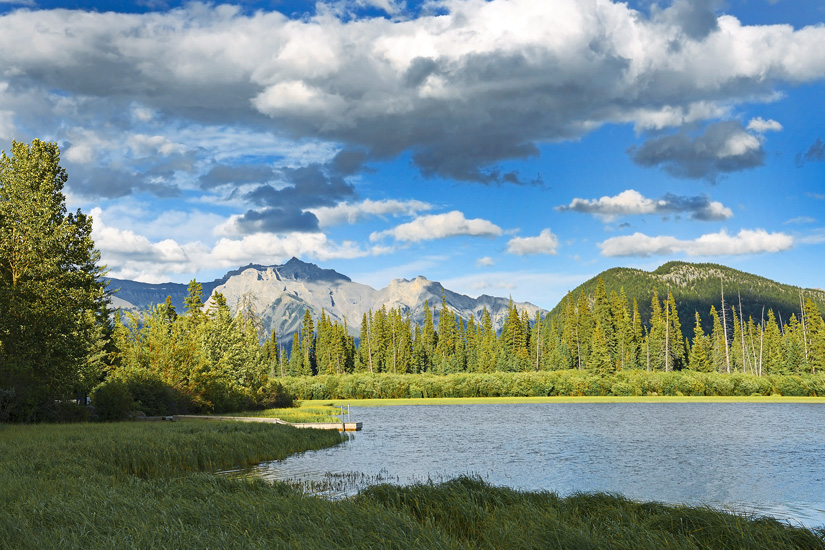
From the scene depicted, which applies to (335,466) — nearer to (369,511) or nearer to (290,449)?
(290,449)

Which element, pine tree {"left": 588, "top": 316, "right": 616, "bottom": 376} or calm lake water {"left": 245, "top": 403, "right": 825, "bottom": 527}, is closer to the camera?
calm lake water {"left": 245, "top": 403, "right": 825, "bottom": 527}

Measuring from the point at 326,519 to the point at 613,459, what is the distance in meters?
20.2

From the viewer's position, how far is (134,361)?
1941 inches

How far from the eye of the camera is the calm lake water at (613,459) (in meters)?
20.4

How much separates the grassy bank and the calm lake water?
4.20 m

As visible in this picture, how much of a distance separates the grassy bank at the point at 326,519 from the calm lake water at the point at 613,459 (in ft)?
13.8

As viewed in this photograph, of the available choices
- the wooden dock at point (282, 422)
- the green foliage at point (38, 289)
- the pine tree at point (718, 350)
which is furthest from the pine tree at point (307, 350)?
the green foliage at point (38, 289)

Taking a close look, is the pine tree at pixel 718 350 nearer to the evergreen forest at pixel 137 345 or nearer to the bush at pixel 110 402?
the evergreen forest at pixel 137 345

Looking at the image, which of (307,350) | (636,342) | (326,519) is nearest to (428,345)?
(307,350)

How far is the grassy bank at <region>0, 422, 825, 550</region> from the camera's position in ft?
31.5

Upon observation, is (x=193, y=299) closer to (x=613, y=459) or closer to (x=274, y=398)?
(x=274, y=398)

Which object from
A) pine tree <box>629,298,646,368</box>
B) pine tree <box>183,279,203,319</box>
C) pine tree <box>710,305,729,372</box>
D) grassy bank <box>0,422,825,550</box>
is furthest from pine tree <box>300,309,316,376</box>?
grassy bank <box>0,422,825,550</box>

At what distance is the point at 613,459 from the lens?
91.7ft

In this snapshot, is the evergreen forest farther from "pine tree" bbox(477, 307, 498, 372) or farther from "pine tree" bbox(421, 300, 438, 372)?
"pine tree" bbox(421, 300, 438, 372)
